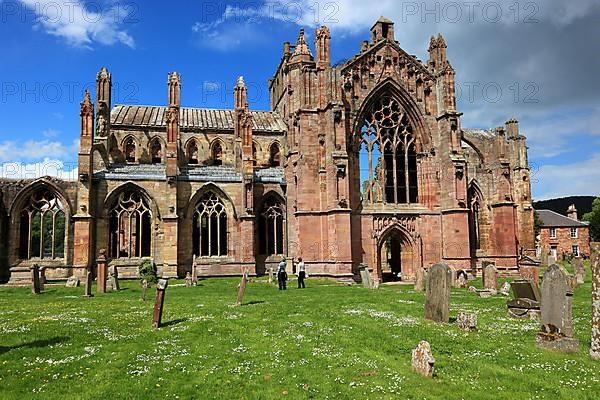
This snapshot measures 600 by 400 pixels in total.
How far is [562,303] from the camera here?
10.1 meters

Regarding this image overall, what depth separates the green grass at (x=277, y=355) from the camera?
7734 mm

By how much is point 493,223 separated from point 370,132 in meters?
12.0

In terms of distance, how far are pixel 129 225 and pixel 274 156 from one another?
1433 cm

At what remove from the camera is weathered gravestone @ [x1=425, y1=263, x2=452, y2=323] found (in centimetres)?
1290

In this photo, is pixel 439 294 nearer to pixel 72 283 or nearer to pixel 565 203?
pixel 72 283

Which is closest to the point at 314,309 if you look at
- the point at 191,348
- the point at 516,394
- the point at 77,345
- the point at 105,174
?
the point at 191,348

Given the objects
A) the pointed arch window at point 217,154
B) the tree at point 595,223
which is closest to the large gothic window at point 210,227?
the pointed arch window at point 217,154

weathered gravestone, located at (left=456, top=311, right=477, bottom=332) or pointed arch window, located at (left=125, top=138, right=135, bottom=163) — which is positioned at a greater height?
pointed arch window, located at (left=125, top=138, right=135, bottom=163)

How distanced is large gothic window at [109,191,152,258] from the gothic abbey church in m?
0.09

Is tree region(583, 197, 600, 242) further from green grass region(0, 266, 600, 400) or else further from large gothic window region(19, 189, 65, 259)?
large gothic window region(19, 189, 65, 259)

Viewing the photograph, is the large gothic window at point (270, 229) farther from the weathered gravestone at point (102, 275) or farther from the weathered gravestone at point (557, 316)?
the weathered gravestone at point (557, 316)

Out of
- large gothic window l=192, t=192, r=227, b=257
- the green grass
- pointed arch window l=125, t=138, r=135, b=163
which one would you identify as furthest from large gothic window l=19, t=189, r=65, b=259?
the green grass

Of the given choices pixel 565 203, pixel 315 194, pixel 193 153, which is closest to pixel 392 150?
pixel 315 194

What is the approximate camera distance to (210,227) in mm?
31891
